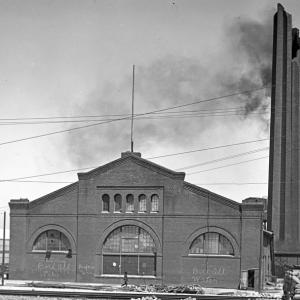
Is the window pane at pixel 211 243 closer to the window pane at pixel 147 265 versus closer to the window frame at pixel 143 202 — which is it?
the window pane at pixel 147 265

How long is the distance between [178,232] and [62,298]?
55.8 ft

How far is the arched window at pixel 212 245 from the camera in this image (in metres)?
46.1

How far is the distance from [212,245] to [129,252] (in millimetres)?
6336

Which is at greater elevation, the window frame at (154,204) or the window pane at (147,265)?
the window frame at (154,204)

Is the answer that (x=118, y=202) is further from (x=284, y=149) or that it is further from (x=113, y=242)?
(x=284, y=149)

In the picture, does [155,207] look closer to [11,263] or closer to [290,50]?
[11,263]

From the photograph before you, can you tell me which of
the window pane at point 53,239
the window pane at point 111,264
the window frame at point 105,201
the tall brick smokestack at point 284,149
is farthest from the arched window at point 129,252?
the tall brick smokestack at point 284,149

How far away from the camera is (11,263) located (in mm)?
49094

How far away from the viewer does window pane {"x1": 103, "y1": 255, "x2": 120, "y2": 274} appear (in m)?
48.0

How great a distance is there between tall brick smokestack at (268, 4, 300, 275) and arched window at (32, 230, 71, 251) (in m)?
29.1

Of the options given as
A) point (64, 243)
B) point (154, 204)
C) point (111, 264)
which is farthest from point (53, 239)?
point (154, 204)

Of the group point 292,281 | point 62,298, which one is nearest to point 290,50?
point 62,298

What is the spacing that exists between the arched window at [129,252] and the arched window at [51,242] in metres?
3.13

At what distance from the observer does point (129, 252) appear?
47750 millimetres
